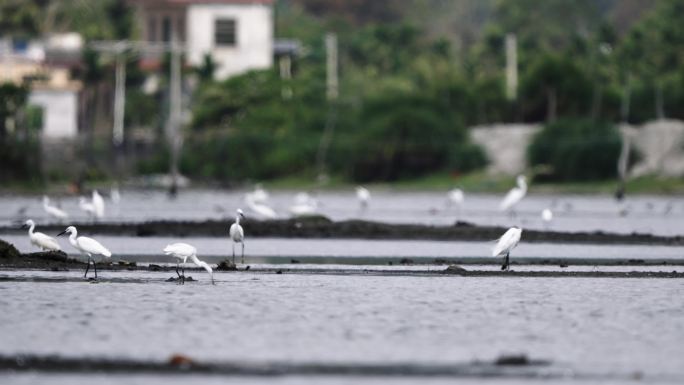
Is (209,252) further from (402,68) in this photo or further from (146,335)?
(402,68)

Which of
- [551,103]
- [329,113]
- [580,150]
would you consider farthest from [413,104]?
[580,150]

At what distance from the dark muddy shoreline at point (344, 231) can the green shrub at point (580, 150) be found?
33.0 meters

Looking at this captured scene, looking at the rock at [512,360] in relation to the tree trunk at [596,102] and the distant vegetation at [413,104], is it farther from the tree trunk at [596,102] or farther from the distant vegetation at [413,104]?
the tree trunk at [596,102]

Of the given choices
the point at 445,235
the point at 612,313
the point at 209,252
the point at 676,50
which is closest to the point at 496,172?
the point at 676,50

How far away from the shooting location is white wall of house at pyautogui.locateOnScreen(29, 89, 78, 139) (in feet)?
288

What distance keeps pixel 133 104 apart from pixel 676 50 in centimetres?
2814

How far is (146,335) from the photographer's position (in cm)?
1822

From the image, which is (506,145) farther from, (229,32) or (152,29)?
(152,29)

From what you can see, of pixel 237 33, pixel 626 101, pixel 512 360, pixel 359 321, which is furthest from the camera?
pixel 237 33

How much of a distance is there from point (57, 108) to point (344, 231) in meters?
52.0

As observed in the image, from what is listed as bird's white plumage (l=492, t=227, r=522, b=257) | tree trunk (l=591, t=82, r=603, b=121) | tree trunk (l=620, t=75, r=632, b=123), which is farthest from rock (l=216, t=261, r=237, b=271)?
tree trunk (l=591, t=82, r=603, b=121)

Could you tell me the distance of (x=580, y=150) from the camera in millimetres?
72625

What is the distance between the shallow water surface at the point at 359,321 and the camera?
17.0 metres

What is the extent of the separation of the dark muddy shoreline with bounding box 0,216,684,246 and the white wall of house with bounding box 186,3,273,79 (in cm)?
4675
